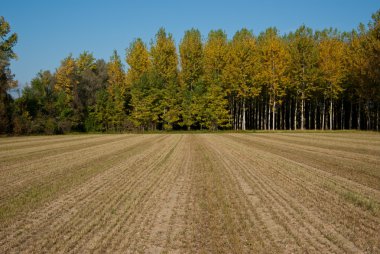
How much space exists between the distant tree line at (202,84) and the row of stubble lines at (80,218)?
45.0 metres

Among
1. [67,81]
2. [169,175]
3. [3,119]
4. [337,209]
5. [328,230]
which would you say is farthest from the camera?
[67,81]

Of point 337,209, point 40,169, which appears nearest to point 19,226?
point 337,209

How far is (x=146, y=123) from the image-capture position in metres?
60.6

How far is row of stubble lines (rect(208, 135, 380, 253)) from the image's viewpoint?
5.59m

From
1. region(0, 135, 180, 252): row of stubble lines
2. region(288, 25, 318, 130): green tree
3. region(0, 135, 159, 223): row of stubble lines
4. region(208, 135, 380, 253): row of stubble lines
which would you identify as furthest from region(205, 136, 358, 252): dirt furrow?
region(288, 25, 318, 130): green tree

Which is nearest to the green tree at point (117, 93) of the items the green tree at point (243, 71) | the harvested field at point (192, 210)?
the green tree at point (243, 71)

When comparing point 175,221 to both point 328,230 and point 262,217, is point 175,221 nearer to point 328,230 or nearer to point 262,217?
point 262,217

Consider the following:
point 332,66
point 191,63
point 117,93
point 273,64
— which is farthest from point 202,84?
point 332,66

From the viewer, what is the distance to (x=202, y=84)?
57.0 metres

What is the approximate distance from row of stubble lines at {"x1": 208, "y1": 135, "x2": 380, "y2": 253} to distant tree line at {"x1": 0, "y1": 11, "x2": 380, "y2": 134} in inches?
1676

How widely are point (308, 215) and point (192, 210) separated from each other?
8.83 ft

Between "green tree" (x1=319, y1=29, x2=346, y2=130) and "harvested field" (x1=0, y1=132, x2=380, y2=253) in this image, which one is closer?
"harvested field" (x1=0, y1=132, x2=380, y2=253)

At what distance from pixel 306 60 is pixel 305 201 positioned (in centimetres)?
5066

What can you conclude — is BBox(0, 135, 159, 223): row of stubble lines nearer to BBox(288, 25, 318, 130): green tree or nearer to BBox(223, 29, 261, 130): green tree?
BBox(223, 29, 261, 130): green tree
